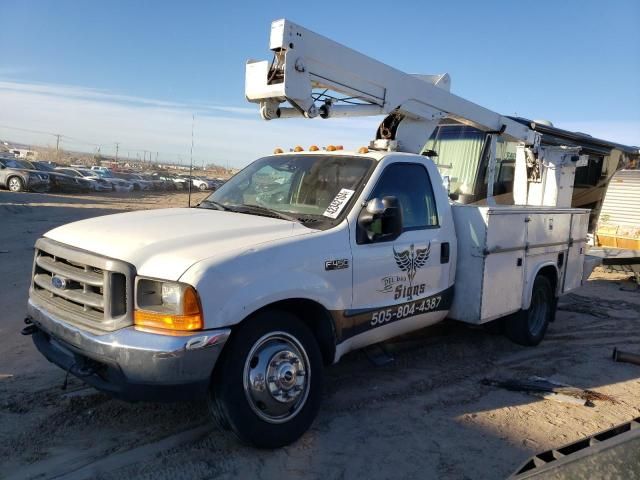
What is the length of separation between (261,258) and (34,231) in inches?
503

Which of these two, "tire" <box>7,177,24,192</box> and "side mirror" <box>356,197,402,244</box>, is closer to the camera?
"side mirror" <box>356,197,402,244</box>

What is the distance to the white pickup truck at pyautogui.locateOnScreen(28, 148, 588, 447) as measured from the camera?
315cm

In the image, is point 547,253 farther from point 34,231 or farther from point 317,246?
point 34,231

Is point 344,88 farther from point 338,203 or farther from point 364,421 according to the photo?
point 364,421

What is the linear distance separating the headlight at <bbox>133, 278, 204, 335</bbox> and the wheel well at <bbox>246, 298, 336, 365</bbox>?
87 centimetres

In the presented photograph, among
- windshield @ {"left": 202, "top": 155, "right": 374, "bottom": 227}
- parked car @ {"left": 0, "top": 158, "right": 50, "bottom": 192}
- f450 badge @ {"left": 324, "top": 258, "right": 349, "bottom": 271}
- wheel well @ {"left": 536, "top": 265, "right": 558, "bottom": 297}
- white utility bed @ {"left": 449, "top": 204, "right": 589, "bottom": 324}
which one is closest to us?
f450 badge @ {"left": 324, "top": 258, "right": 349, "bottom": 271}

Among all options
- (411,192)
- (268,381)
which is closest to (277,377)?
Result: (268,381)

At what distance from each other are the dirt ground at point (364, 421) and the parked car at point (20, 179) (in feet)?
78.0

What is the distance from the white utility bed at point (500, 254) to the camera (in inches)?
206

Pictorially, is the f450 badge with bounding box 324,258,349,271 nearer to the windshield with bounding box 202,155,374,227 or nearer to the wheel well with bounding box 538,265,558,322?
the windshield with bounding box 202,155,374,227

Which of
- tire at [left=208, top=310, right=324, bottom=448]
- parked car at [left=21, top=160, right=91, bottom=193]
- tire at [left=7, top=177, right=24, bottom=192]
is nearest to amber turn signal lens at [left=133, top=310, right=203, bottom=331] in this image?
tire at [left=208, top=310, right=324, bottom=448]

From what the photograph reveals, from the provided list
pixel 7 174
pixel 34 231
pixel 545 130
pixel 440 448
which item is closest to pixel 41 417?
pixel 440 448

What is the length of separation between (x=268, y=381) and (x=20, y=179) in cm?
2809

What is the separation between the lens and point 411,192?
A: 4812 mm
